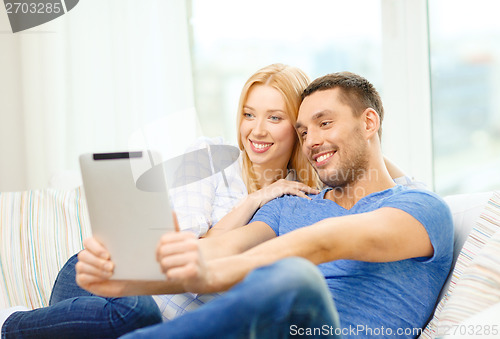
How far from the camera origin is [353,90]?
1571 millimetres

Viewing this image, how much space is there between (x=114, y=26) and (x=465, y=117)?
1962 millimetres

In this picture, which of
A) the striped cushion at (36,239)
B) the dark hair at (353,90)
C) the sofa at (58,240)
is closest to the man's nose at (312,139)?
the dark hair at (353,90)

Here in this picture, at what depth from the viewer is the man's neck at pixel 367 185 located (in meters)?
1.54

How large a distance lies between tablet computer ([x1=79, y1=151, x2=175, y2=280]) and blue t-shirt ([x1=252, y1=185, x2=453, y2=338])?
0.51m

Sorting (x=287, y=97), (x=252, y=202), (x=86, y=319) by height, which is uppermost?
(x=287, y=97)

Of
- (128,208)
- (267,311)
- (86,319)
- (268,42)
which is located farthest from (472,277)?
(268,42)

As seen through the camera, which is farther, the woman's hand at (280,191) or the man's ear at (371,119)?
the woman's hand at (280,191)

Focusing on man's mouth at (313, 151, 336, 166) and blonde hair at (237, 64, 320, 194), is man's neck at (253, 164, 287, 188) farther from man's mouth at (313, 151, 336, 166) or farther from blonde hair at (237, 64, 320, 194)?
man's mouth at (313, 151, 336, 166)

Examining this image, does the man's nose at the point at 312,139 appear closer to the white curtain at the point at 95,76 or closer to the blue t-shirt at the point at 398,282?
the blue t-shirt at the point at 398,282

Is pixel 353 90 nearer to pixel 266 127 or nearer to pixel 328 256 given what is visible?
pixel 266 127

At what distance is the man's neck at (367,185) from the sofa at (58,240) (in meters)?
0.22

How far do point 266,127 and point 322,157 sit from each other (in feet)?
0.98

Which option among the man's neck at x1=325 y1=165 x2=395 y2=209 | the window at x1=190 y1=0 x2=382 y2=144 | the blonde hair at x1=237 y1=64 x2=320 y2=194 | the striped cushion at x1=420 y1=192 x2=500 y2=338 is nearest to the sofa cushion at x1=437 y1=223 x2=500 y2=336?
the striped cushion at x1=420 y1=192 x2=500 y2=338

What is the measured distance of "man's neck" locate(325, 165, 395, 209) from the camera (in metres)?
1.54
